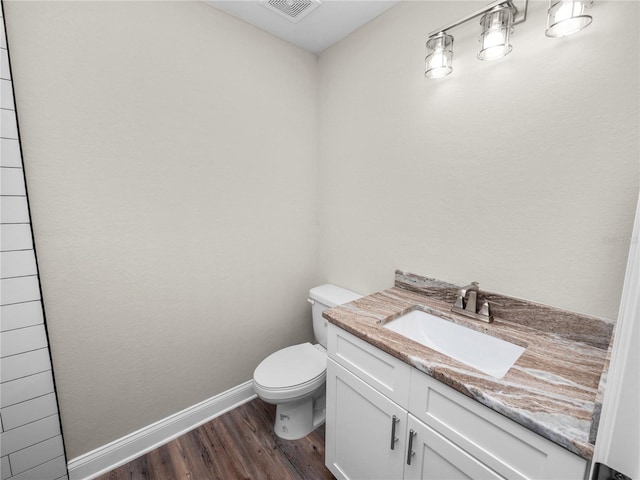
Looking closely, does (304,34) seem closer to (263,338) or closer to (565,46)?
(565,46)

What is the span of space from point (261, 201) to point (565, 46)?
157 cm

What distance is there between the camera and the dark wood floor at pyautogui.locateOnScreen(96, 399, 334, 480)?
1.45m

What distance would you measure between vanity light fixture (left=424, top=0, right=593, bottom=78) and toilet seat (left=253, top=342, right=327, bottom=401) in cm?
164

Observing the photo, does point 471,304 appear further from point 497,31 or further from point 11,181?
point 11,181

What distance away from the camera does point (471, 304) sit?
4.15 feet

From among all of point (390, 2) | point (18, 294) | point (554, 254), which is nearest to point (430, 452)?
point (554, 254)

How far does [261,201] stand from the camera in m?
1.84

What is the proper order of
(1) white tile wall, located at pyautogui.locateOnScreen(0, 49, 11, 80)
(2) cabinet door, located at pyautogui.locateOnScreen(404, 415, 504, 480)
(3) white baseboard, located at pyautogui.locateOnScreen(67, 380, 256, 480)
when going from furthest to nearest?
(3) white baseboard, located at pyautogui.locateOnScreen(67, 380, 256, 480), (1) white tile wall, located at pyautogui.locateOnScreen(0, 49, 11, 80), (2) cabinet door, located at pyautogui.locateOnScreen(404, 415, 504, 480)

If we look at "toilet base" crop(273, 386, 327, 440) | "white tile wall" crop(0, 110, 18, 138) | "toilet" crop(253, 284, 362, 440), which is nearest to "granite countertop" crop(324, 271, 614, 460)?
"toilet" crop(253, 284, 362, 440)

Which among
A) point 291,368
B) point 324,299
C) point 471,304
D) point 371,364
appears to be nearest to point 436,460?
point 371,364

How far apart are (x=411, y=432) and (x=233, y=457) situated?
1094mm

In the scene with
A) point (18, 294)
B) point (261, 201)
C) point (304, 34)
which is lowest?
point (18, 294)

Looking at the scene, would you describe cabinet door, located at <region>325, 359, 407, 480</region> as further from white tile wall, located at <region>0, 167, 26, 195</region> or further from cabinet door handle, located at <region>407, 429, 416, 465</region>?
white tile wall, located at <region>0, 167, 26, 195</region>

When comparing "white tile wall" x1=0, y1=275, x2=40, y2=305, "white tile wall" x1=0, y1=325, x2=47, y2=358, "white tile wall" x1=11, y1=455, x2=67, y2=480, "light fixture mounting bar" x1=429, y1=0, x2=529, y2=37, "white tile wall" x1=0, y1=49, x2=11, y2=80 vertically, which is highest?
"light fixture mounting bar" x1=429, y1=0, x2=529, y2=37
